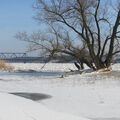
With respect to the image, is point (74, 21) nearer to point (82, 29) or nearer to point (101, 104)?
point (82, 29)

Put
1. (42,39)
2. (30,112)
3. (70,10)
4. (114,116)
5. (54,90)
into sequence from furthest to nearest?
(42,39)
(70,10)
(54,90)
(114,116)
(30,112)

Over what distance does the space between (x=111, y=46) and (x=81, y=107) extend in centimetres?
1263

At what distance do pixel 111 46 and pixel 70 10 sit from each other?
4.07m

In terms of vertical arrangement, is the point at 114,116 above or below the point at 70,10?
below

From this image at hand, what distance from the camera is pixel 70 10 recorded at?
61.9 feet

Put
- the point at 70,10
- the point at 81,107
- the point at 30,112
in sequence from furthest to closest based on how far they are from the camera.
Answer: the point at 70,10
the point at 81,107
the point at 30,112

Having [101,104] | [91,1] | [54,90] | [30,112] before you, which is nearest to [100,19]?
[91,1]

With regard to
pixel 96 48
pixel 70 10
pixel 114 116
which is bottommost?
pixel 114 116

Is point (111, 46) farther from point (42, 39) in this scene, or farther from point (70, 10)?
point (42, 39)

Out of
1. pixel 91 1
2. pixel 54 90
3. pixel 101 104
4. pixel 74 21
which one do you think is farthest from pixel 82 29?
pixel 101 104

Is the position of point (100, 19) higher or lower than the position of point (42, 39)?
higher

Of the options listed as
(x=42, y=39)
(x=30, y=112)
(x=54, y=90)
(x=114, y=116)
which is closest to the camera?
(x=30, y=112)

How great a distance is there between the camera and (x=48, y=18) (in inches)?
754

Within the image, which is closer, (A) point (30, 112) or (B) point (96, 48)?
(A) point (30, 112)
